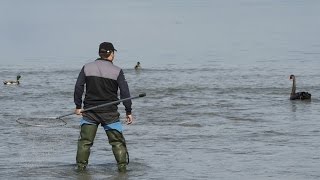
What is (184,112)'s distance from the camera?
854 inches

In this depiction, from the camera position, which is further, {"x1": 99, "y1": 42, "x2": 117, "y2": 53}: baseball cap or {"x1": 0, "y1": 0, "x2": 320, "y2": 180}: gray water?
{"x1": 0, "y1": 0, "x2": 320, "y2": 180}: gray water

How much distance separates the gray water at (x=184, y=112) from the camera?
560 inches

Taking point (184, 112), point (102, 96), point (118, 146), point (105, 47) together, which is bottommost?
point (184, 112)

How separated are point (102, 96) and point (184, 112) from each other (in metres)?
8.41

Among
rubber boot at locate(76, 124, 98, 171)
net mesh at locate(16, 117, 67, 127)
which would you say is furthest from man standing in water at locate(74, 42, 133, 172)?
net mesh at locate(16, 117, 67, 127)

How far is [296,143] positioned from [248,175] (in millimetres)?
3214

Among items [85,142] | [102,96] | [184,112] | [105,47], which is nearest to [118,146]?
[85,142]

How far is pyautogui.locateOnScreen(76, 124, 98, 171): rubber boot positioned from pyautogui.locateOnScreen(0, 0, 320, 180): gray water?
223 mm

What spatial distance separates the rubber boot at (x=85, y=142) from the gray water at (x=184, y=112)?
0.22m

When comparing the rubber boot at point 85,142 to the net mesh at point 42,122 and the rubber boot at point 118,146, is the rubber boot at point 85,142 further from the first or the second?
the net mesh at point 42,122

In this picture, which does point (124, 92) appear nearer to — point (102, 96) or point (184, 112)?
point (102, 96)

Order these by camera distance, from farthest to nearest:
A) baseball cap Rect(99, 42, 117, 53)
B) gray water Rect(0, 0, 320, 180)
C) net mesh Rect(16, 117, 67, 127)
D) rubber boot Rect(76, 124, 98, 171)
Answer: net mesh Rect(16, 117, 67, 127)
gray water Rect(0, 0, 320, 180)
rubber boot Rect(76, 124, 98, 171)
baseball cap Rect(99, 42, 117, 53)

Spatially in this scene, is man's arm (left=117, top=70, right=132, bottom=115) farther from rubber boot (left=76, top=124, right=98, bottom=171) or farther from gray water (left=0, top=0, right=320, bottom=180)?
gray water (left=0, top=0, right=320, bottom=180)

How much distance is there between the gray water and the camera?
560 inches
